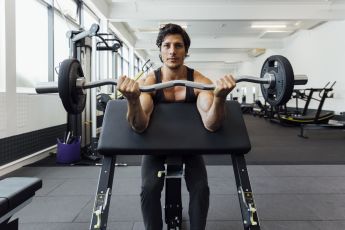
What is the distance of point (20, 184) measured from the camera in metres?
1.36

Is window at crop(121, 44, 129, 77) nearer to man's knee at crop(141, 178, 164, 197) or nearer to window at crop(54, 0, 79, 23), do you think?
window at crop(54, 0, 79, 23)

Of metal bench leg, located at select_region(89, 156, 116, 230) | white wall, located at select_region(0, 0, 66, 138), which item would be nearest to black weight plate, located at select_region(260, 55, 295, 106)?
metal bench leg, located at select_region(89, 156, 116, 230)

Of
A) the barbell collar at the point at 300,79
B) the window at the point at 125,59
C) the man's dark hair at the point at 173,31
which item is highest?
the window at the point at 125,59

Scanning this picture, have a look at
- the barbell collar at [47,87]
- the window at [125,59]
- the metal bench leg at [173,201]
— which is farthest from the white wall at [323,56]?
the barbell collar at [47,87]

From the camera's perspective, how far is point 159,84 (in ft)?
3.97

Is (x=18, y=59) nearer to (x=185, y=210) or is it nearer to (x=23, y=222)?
(x=23, y=222)

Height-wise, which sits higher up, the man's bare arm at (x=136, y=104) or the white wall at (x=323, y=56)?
the white wall at (x=323, y=56)

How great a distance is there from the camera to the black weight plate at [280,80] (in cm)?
129

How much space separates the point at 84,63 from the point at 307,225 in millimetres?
3124

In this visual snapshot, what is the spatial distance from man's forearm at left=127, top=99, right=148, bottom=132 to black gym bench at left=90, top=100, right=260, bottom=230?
0.04 m

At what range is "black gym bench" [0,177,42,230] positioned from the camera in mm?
1160

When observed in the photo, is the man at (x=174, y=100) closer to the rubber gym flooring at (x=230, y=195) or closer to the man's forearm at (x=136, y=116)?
the man's forearm at (x=136, y=116)

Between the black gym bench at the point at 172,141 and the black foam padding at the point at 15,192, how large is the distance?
1.01 ft

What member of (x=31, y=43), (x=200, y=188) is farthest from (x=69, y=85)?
(x=31, y=43)
